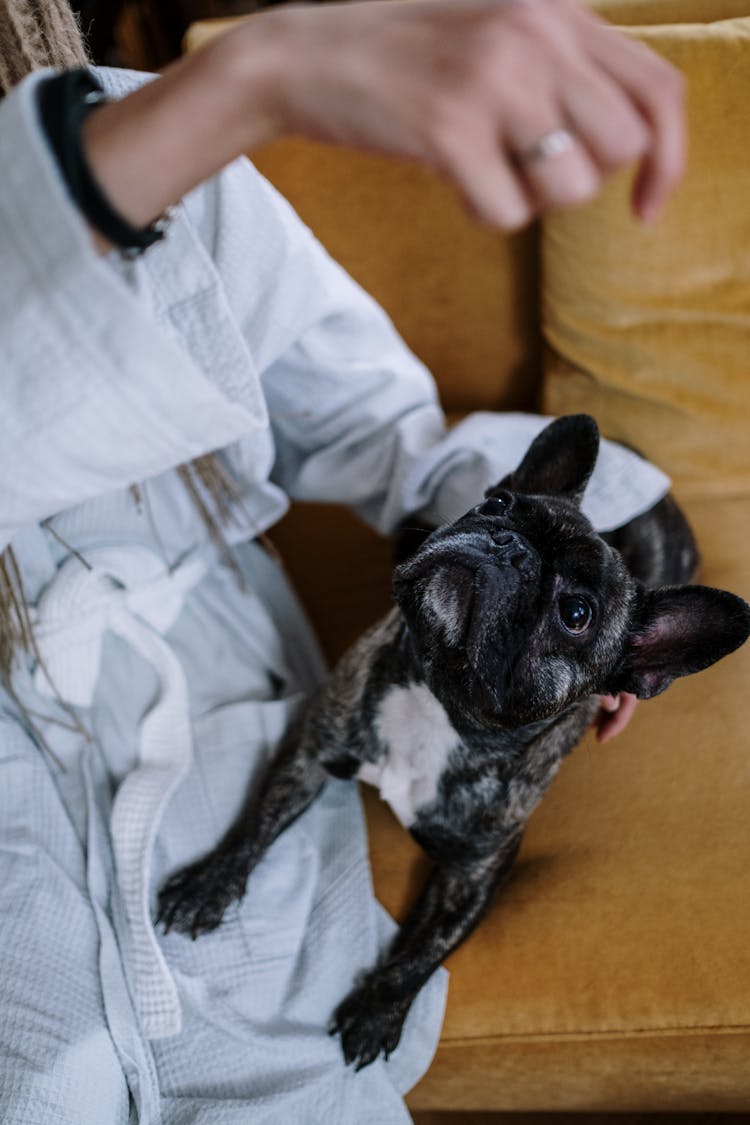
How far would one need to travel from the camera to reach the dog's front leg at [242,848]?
102 cm

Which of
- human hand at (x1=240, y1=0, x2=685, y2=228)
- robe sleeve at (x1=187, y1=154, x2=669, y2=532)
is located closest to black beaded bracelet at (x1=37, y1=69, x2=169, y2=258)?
human hand at (x1=240, y1=0, x2=685, y2=228)

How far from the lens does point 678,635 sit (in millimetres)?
944

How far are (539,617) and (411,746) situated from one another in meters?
0.29

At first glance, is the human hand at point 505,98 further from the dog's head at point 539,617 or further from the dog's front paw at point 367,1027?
the dog's front paw at point 367,1027

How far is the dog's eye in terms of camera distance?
3.03 feet

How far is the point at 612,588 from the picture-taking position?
95 cm

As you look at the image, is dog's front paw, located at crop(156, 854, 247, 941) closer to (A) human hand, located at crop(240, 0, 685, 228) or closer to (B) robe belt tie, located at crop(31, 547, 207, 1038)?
(B) robe belt tie, located at crop(31, 547, 207, 1038)

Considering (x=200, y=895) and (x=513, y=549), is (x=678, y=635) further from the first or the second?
(x=200, y=895)

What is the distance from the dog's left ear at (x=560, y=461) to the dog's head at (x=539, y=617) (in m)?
0.10

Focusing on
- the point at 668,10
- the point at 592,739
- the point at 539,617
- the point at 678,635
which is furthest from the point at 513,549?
the point at 668,10

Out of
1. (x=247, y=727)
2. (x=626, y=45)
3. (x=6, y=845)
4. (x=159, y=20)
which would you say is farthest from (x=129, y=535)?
(x=159, y=20)

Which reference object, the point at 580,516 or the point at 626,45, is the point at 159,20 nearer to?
the point at 580,516

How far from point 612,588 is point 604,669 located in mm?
91

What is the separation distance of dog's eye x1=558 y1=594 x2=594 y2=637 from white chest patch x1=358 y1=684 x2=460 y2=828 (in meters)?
0.21
